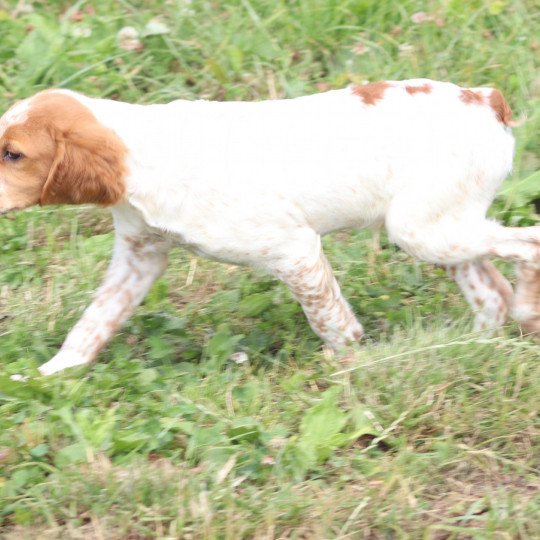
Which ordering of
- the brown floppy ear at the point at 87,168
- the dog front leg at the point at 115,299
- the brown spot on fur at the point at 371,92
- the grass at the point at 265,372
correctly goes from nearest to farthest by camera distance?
the grass at the point at 265,372 < the brown floppy ear at the point at 87,168 < the brown spot on fur at the point at 371,92 < the dog front leg at the point at 115,299

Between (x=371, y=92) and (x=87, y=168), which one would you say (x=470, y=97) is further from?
(x=87, y=168)

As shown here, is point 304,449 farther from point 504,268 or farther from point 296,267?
point 504,268

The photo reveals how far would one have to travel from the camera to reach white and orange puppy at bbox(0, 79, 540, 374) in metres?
4.02

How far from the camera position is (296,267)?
425 centimetres

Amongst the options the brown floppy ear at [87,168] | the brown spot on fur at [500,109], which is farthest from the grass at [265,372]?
the brown spot on fur at [500,109]

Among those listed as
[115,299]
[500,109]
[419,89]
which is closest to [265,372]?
[115,299]

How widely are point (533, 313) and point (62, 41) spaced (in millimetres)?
2966

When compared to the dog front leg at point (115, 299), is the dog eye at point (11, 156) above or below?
above

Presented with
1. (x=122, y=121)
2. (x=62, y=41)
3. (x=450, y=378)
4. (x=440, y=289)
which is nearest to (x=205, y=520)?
(x=450, y=378)

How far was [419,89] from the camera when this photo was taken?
14.1 feet

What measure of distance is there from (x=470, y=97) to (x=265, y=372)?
4.07 feet

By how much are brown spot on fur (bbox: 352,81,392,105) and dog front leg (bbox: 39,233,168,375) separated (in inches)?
35.5

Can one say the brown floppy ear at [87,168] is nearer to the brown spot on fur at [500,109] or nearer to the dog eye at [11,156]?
the dog eye at [11,156]

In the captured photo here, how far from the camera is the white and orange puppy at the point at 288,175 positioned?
158 inches
